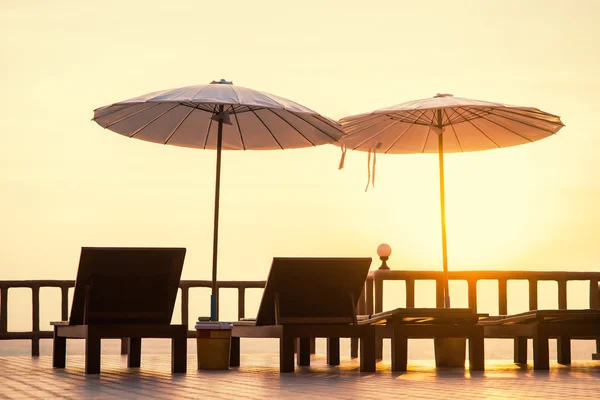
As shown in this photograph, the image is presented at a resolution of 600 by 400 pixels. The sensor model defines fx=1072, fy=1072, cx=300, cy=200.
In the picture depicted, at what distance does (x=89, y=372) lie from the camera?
8203 mm

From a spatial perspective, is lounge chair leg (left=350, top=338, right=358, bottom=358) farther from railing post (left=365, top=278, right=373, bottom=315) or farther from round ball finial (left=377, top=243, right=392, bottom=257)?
round ball finial (left=377, top=243, right=392, bottom=257)

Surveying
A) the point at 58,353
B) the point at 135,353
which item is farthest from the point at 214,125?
the point at 58,353

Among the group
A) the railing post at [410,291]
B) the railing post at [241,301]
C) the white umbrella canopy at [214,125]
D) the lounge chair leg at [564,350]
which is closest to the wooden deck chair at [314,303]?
the white umbrella canopy at [214,125]

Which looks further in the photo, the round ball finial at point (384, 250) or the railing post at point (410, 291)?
the round ball finial at point (384, 250)

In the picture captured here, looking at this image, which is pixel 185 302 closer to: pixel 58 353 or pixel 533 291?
pixel 58 353

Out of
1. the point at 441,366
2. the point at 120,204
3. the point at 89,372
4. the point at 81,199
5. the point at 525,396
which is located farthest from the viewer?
the point at 81,199

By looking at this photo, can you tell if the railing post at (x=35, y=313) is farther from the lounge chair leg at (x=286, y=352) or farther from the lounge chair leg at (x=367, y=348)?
the lounge chair leg at (x=367, y=348)

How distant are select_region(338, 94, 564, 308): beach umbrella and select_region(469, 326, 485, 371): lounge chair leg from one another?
742 mm

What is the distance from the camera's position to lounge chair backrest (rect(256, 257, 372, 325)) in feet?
28.2

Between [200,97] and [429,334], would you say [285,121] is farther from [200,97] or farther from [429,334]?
[429,334]

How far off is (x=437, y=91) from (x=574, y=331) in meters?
2.61

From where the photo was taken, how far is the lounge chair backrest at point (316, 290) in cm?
861

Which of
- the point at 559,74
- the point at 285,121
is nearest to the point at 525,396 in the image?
the point at 285,121

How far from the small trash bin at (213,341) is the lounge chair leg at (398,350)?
1.37 meters
